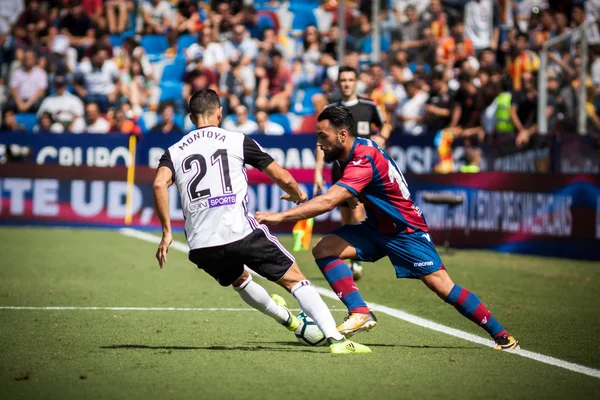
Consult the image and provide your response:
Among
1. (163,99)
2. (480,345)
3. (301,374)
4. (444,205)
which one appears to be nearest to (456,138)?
(444,205)

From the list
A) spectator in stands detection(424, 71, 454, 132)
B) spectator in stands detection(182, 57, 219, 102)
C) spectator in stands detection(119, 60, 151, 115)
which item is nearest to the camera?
spectator in stands detection(424, 71, 454, 132)

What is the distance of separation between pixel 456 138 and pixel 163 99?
7494 millimetres

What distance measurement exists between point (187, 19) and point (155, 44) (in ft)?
3.20

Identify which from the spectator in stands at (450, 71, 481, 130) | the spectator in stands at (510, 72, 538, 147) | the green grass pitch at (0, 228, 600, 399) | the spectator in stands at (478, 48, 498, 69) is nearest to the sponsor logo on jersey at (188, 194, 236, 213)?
the green grass pitch at (0, 228, 600, 399)

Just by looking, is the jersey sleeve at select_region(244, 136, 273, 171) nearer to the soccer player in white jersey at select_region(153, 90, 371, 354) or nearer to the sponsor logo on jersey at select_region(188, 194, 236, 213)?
the soccer player in white jersey at select_region(153, 90, 371, 354)

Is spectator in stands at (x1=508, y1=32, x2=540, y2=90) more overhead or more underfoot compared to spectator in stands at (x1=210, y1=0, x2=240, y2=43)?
more underfoot

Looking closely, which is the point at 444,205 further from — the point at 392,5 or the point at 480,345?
the point at 480,345

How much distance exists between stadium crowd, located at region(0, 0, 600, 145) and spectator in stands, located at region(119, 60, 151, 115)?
0.03 meters

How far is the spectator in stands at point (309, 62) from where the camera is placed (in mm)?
21703

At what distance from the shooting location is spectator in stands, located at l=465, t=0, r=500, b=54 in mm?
21359

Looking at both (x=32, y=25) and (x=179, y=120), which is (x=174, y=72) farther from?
(x=32, y=25)

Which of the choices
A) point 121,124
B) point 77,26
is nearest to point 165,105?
point 121,124

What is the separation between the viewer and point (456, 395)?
5.80 meters

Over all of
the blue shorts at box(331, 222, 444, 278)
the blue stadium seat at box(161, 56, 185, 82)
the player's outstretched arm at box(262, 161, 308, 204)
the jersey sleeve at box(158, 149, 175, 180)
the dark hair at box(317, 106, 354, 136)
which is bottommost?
the blue shorts at box(331, 222, 444, 278)
